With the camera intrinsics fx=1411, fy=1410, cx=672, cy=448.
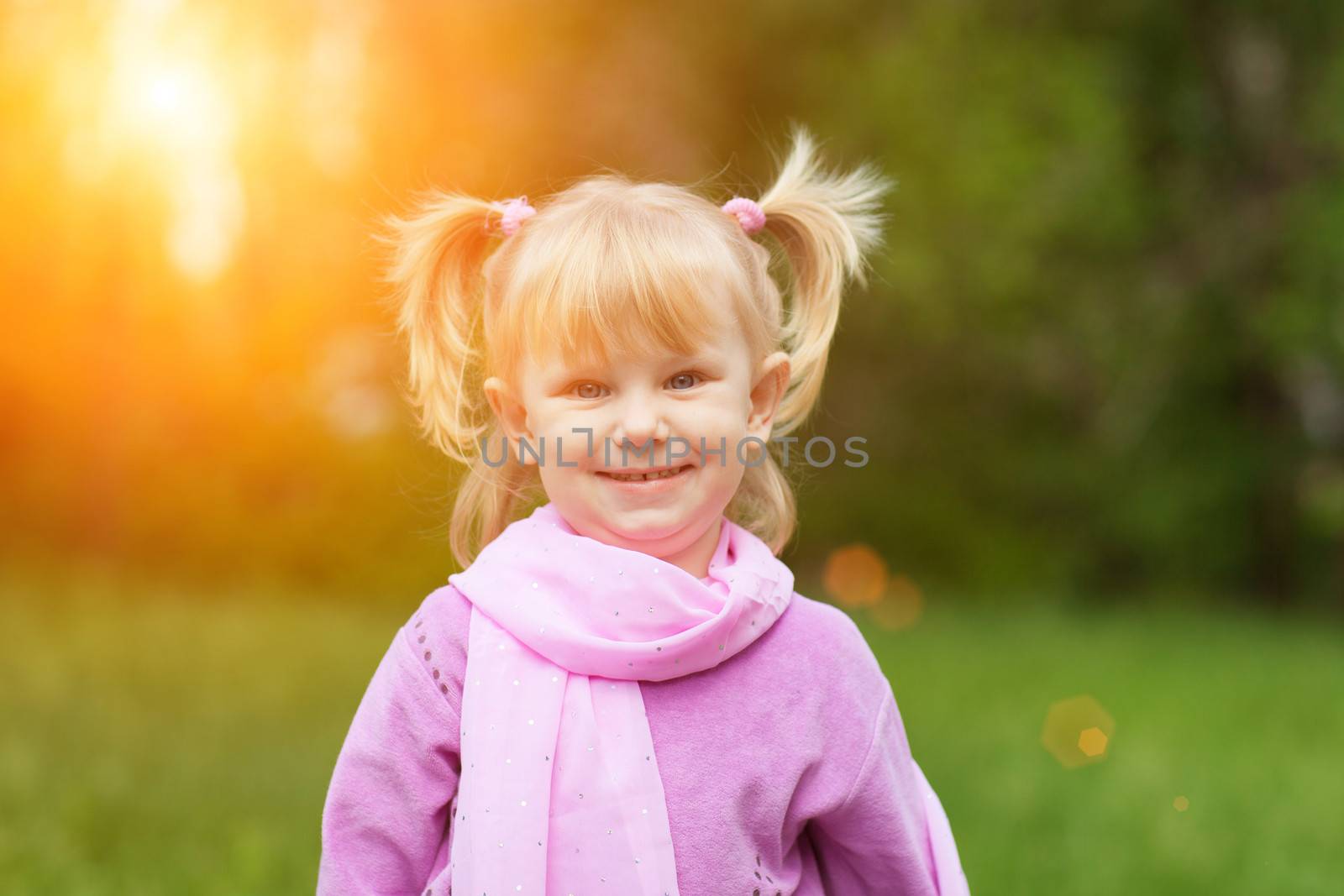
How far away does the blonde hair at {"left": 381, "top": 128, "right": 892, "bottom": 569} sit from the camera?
6.59ft

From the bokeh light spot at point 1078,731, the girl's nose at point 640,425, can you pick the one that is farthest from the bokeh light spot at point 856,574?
the girl's nose at point 640,425

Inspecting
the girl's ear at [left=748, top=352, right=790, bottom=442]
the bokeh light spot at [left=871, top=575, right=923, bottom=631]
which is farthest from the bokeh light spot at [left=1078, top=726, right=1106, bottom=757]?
the girl's ear at [left=748, top=352, right=790, bottom=442]

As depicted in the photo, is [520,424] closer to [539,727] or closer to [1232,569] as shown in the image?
[539,727]

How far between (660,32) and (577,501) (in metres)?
9.49

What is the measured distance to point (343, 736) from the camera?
5.88 m

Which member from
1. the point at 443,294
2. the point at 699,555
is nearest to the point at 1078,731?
the point at 699,555

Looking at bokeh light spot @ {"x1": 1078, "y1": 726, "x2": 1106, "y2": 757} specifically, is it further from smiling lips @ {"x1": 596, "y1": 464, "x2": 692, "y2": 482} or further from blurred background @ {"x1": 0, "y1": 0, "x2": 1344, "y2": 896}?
smiling lips @ {"x1": 596, "y1": 464, "x2": 692, "y2": 482}

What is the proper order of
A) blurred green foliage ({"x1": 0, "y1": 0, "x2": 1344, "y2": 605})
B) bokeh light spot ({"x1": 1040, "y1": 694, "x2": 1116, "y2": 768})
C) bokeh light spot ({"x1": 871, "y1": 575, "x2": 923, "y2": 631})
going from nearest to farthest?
1. bokeh light spot ({"x1": 1040, "y1": 694, "x2": 1116, "y2": 768})
2. blurred green foliage ({"x1": 0, "y1": 0, "x2": 1344, "y2": 605})
3. bokeh light spot ({"x1": 871, "y1": 575, "x2": 923, "y2": 631})

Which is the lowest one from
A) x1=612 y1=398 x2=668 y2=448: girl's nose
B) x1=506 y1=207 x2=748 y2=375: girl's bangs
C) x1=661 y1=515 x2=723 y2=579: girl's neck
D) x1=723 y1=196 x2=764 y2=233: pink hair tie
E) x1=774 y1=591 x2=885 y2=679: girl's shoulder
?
x1=774 y1=591 x2=885 y2=679: girl's shoulder

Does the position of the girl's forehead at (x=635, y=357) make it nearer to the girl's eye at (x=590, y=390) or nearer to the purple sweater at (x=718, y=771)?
the girl's eye at (x=590, y=390)

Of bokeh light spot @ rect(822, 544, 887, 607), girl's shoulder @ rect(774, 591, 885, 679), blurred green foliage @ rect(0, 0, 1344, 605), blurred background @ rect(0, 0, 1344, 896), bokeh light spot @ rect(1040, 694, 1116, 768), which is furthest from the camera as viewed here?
bokeh light spot @ rect(822, 544, 887, 607)

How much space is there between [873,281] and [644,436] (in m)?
8.50

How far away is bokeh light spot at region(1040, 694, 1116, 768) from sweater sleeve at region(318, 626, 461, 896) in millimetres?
4653

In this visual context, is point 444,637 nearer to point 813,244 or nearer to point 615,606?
point 615,606
